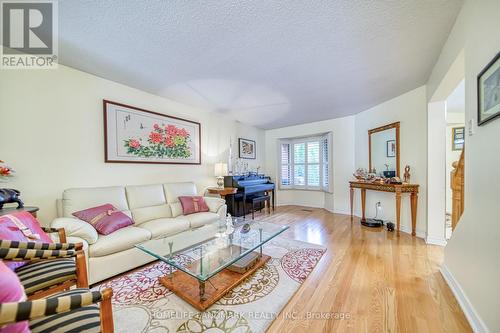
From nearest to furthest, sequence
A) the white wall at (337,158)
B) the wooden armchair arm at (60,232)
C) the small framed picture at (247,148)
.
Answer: the wooden armchair arm at (60,232)
the white wall at (337,158)
the small framed picture at (247,148)

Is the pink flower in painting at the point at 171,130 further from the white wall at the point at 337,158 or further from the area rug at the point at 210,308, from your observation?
the white wall at the point at 337,158

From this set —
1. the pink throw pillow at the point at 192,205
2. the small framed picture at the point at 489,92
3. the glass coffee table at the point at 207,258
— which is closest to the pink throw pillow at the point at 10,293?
the glass coffee table at the point at 207,258

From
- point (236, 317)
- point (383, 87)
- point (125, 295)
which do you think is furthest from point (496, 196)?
point (125, 295)

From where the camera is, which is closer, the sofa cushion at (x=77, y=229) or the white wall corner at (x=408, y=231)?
the sofa cushion at (x=77, y=229)

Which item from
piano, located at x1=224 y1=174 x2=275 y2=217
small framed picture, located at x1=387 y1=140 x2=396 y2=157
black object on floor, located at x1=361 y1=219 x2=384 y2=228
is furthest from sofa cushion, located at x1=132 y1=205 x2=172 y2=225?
small framed picture, located at x1=387 y1=140 x2=396 y2=157

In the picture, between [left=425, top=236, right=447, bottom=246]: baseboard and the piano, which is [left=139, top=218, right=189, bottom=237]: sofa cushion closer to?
the piano

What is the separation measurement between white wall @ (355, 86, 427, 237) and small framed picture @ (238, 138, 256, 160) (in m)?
2.89

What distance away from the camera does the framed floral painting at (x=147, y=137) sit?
8.99ft

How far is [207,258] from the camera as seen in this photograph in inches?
71.1

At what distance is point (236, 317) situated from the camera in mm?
1422

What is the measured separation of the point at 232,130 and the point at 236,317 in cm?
395

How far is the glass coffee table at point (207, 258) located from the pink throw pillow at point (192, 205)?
0.63 meters

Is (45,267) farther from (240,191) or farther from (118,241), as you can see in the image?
(240,191)

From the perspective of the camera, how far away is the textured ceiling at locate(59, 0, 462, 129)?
153 cm
